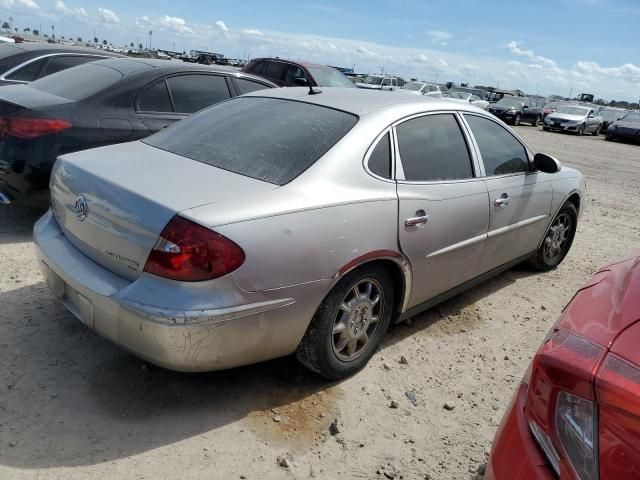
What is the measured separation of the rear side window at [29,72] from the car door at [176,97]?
3.12 metres

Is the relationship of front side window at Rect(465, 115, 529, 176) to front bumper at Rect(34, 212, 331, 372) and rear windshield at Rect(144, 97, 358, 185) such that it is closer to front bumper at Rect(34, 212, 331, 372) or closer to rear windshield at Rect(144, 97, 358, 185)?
rear windshield at Rect(144, 97, 358, 185)

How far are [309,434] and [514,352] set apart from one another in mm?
1742

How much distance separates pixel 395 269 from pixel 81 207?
5.64 feet

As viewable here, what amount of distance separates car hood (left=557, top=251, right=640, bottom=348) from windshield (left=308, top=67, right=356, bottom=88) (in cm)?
1134

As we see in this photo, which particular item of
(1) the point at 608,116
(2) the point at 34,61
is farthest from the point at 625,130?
(2) the point at 34,61

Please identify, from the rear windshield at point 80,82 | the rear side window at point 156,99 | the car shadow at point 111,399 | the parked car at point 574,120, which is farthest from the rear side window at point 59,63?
the parked car at point 574,120

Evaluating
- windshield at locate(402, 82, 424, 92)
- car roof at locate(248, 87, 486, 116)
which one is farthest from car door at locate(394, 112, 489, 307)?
windshield at locate(402, 82, 424, 92)

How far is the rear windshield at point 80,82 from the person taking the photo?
16.1 ft

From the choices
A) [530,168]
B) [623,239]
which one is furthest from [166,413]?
[623,239]

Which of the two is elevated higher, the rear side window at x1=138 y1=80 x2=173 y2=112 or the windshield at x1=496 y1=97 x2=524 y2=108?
the rear side window at x1=138 y1=80 x2=173 y2=112

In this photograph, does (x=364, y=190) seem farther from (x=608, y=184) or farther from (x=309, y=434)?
(x=608, y=184)

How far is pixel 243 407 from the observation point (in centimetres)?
285

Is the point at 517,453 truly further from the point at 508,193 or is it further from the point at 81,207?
the point at 508,193

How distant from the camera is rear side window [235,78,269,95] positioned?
620cm
